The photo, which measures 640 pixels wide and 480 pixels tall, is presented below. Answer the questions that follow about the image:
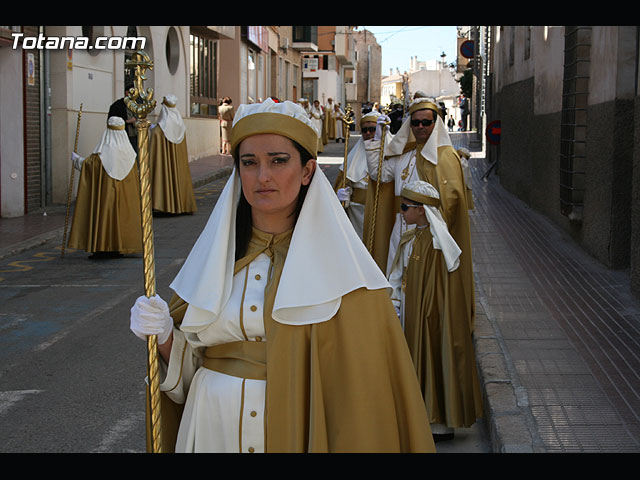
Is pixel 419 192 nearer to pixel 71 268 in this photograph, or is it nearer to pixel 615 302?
pixel 615 302

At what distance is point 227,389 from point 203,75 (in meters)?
28.5

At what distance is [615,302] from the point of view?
27.6 feet

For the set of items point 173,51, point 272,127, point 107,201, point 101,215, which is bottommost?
point 101,215

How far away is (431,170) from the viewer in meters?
7.28


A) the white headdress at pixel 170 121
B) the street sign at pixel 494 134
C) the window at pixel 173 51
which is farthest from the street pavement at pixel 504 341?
the window at pixel 173 51

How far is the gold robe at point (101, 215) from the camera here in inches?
464

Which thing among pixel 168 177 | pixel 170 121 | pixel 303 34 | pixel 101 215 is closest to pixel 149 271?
pixel 101 215

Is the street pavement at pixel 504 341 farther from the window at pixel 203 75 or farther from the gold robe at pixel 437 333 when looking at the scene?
the window at pixel 203 75

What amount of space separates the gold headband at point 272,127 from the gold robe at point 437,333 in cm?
301

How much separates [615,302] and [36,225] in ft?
31.5

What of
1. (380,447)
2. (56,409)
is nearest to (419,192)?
(56,409)

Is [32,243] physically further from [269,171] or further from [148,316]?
[269,171]

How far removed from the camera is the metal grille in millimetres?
11734
